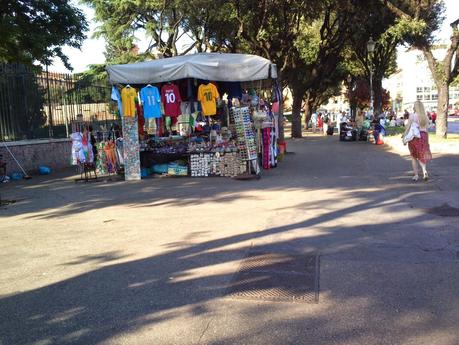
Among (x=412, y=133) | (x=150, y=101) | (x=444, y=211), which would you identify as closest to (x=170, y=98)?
(x=150, y=101)

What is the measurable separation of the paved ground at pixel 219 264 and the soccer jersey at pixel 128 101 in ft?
9.57

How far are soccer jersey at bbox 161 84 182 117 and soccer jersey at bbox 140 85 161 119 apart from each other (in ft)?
0.86

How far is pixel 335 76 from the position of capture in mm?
41969

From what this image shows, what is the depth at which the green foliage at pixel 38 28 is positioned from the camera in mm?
15664

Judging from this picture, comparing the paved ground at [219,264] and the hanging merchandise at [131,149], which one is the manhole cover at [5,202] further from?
the hanging merchandise at [131,149]

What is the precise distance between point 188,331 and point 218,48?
79.6 feet

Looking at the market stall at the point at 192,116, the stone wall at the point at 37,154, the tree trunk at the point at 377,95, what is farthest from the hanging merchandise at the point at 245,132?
the tree trunk at the point at 377,95

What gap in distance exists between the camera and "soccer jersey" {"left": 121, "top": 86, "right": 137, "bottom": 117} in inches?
503

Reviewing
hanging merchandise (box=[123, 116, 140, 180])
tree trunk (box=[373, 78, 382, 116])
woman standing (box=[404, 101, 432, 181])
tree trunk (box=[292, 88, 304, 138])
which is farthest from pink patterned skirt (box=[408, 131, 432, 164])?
tree trunk (box=[373, 78, 382, 116])

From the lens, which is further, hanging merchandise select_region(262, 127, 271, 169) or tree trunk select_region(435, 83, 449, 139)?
tree trunk select_region(435, 83, 449, 139)

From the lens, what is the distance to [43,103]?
16703 mm

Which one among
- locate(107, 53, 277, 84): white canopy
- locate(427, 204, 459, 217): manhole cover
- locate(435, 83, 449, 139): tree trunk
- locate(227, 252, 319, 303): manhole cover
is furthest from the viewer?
locate(435, 83, 449, 139): tree trunk

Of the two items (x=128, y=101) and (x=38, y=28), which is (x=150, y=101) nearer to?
(x=128, y=101)

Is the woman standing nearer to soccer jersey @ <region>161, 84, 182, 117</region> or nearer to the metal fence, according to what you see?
soccer jersey @ <region>161, 84, 182, 117</region>
